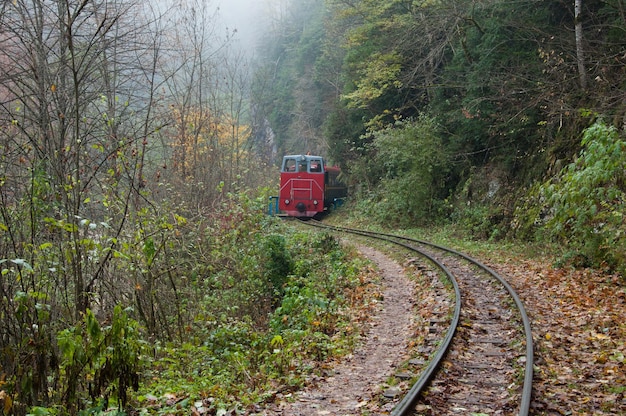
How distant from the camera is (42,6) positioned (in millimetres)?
6910

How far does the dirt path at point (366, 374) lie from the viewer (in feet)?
18.4

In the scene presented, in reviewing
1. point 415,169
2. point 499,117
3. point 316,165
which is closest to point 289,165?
point 316,165

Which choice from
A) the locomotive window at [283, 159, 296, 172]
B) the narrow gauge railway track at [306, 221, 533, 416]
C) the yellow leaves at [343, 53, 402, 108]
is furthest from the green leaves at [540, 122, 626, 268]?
the locomotive window at [283, 159, 296, 172]

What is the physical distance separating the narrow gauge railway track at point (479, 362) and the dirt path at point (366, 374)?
467mm

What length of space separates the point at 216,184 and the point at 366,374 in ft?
41.4

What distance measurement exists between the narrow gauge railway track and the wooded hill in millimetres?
3176

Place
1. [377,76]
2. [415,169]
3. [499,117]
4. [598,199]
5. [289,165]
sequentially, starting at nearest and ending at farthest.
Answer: [598,199], [499,117], [415,169], [377,76], [289,165]

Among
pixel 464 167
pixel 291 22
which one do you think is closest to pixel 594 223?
pixel 464 167

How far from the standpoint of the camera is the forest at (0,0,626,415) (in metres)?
6.00

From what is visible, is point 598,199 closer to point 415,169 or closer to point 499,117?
point 499,117

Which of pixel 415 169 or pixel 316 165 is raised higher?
pixel 316 165

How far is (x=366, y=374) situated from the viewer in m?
6.71

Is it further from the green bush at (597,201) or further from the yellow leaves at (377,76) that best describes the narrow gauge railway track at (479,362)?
the yellow leaves at (377,76)

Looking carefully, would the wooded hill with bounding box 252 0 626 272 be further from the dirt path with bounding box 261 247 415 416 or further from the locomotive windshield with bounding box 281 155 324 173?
the dirt path with bounding box 261 247 415 416
